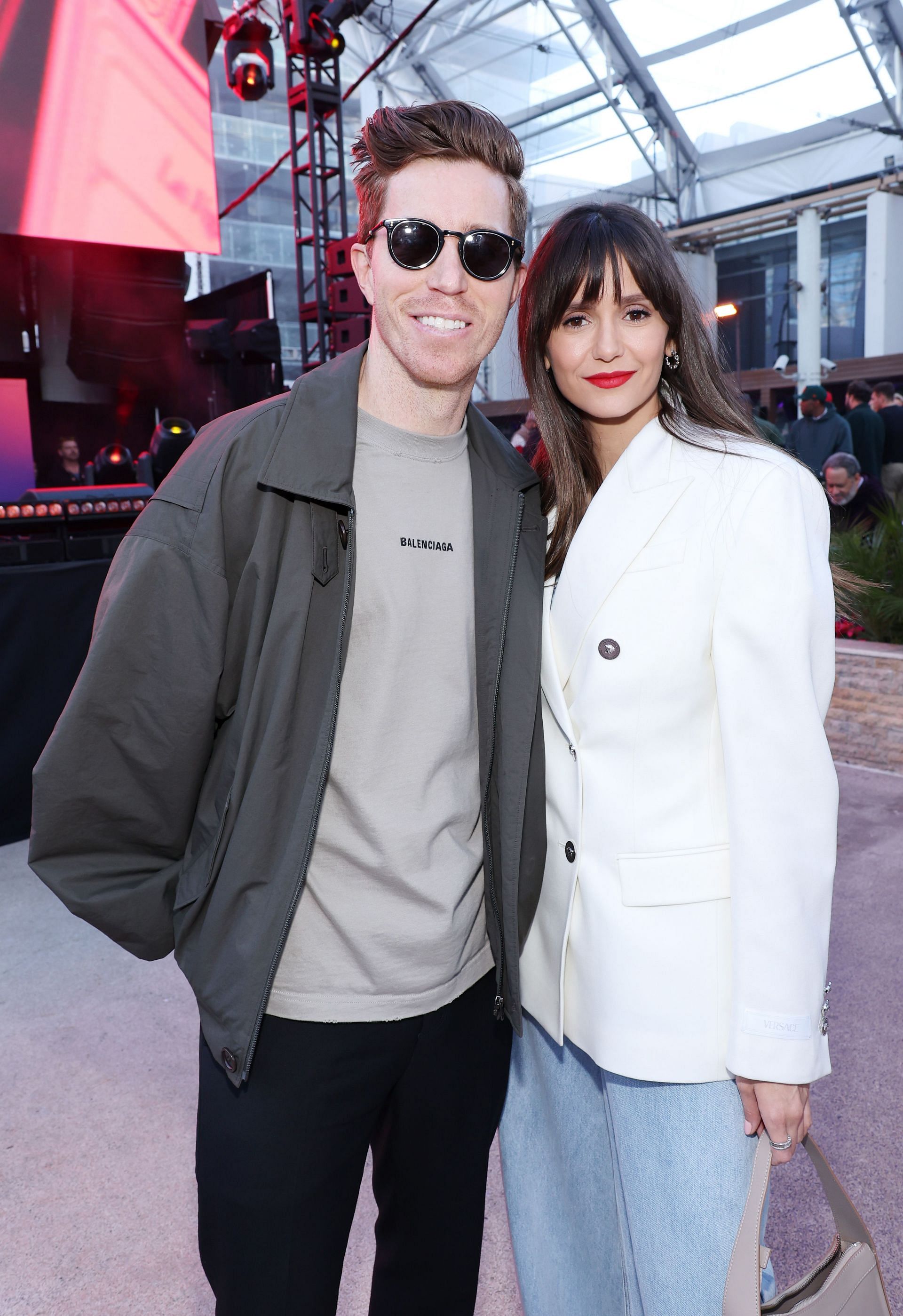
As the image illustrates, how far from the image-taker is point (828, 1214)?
2307 millimetres

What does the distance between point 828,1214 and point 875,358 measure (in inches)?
519

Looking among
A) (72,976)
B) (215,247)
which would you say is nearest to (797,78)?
(215,247)

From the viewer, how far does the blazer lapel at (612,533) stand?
4.93ft

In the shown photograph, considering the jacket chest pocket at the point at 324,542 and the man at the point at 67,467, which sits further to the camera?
the man at the point at 67,467

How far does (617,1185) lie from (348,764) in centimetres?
76

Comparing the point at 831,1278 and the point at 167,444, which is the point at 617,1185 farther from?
the point at 167,444

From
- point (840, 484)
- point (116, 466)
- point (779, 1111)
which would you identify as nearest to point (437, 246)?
point (779, 1111)

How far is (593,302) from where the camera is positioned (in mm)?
1655

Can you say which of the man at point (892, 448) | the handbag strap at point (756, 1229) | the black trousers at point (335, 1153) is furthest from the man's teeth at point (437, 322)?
the man at point (892, 448)

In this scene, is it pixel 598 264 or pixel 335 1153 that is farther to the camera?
pixel 598 264

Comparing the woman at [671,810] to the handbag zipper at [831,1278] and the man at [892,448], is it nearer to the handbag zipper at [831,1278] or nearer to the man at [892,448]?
the handbag zipper at [831,1278]

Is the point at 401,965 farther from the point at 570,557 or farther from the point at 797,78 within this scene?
the point at 797,78

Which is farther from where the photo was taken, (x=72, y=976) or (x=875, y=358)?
(x=875, y=358)

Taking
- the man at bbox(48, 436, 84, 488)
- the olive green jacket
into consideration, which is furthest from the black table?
the man at bbox(48, 436, 84, 488)
